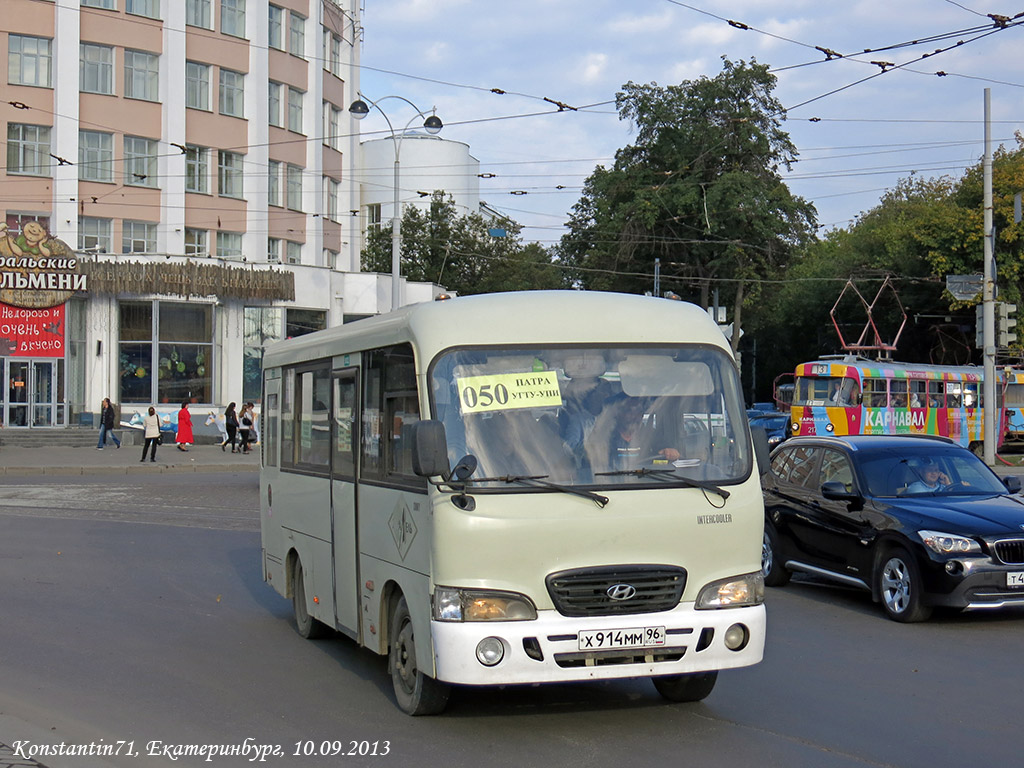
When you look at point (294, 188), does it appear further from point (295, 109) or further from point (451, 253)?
point (451, 253)

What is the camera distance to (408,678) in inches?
277

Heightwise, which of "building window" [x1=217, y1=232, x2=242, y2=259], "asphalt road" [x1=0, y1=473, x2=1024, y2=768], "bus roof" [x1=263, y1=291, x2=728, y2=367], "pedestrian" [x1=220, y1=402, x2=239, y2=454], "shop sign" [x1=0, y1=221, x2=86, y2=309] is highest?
"building window" [x1=217, y1=232, x2=242, y2=259]

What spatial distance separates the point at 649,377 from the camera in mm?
6941

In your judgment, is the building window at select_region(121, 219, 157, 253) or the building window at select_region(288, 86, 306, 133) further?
the building window at select_region(288, 86, 306, 133)

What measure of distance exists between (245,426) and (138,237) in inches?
354

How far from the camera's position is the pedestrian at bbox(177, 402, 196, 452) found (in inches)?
1439

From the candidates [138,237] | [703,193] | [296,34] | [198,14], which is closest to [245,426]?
[138,237]

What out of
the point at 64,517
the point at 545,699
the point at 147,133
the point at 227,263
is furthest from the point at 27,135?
the point at 545,699

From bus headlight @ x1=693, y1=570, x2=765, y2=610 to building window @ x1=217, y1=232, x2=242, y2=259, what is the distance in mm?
38579

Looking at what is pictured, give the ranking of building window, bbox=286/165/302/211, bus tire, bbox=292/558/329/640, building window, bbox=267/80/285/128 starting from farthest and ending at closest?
building window, bbox=286/165/302/211, building window, bbox=267/80/285/128, bus tire, bbox=292/558/329/640

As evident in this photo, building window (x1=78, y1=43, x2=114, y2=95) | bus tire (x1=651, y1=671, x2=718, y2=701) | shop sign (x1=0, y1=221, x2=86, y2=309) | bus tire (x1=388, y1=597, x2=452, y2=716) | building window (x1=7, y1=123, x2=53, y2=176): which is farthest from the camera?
building window (x1=78, y1=43, x2=114, y2=95)

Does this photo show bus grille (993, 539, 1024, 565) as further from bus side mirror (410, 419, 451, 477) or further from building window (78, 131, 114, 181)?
building window (78, 131, 114, 181)

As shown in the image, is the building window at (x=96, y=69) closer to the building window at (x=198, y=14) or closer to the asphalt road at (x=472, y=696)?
the building window at (x=198, y=14)

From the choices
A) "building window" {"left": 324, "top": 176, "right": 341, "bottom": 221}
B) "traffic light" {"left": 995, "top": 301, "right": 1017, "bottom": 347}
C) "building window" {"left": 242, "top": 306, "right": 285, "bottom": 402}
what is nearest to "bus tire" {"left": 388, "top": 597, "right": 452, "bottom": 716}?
"traffic light" {"left": 995, "top": 301, "right": 1017, "bottom": 347}
